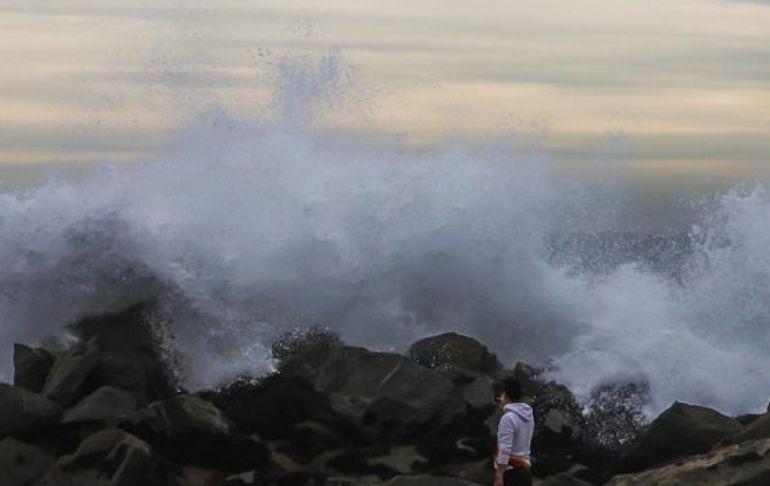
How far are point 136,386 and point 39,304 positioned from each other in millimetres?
3618

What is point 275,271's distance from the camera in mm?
16859

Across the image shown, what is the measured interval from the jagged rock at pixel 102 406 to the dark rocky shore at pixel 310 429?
14 millimetres

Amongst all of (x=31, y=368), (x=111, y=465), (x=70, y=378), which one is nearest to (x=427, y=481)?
(x=111, y=465)

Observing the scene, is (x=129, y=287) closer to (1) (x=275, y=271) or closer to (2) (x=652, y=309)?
(1) (x=275, y=271)

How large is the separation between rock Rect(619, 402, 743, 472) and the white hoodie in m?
2.06

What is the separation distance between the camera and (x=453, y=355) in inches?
574

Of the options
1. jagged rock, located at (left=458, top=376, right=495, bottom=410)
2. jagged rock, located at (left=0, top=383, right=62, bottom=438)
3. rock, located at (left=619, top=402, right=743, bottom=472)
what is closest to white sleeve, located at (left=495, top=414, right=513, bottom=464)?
rock, located at (left=619, top=402, right=743, bottom=472)

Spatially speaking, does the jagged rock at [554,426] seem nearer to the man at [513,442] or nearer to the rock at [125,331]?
the man at [513,442]

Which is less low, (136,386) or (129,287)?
(129,287)

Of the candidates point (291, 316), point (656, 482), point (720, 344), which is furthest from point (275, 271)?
point (656, 482)

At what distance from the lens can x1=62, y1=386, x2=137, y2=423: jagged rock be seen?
11.8 m

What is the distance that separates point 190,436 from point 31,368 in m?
2.79

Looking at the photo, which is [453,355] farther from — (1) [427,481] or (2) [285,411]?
(1) [427,481]

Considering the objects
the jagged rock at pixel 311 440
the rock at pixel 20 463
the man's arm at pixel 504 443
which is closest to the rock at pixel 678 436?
the man's arm at pixel 504 443
